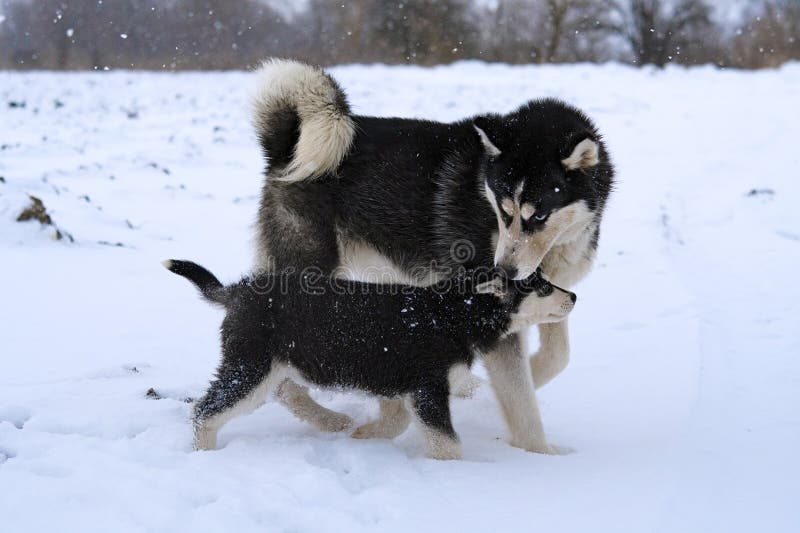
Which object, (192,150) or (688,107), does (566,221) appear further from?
(688,107)

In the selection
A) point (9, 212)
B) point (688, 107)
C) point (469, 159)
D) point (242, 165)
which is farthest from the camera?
point (688, 107)

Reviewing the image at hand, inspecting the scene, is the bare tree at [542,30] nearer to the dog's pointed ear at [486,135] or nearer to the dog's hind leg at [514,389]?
the dog's pointed ear at [486,135]

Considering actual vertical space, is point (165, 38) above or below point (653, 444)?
above

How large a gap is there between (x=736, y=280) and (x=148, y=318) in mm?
4857

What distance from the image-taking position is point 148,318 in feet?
17.7

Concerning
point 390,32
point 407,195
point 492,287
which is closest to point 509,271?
point 492,287

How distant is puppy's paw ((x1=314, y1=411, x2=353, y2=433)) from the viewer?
4.05 m

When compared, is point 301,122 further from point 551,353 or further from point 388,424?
point 551,353

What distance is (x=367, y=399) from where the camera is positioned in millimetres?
4473

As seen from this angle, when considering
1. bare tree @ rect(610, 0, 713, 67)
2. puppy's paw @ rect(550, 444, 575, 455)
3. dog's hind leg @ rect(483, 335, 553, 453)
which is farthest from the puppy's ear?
bare tree @ rect(610, 0, 713, 67)

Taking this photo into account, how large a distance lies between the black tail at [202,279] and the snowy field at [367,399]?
24.3 inches

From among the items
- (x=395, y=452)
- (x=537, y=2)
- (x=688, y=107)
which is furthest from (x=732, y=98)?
(x=395, y=452)

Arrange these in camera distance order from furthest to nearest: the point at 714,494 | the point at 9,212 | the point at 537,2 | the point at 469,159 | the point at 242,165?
1. the point at 537,2
2. the point at 242,165
3. the point at 9,212
4. the point at 469,159
5. the point at 714,494

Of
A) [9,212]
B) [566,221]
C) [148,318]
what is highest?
[566,221]
